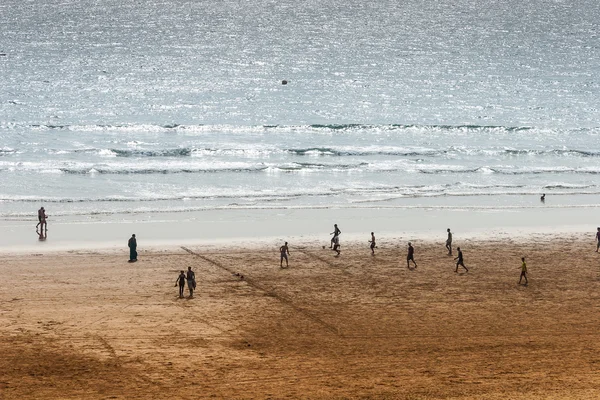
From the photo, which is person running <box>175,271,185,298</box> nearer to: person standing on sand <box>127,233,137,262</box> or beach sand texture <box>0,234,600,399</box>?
beach sand texture <box>0,234,600,399</box>

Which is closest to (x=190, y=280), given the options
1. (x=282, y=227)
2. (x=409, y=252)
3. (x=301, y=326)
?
(x=301, y=326)

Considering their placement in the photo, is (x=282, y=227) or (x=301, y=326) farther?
(x=282, y=227)

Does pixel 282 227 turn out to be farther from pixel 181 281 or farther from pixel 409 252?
pixel 181 281

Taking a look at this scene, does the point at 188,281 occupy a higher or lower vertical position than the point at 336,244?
lower

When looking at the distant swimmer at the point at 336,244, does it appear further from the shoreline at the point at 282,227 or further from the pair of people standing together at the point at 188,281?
the pair of people standing together at the point at 188,281

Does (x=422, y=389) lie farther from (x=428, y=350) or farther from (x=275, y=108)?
(x=275, y=108)

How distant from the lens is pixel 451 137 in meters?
66.7

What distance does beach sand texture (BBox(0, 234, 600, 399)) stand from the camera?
2103cm

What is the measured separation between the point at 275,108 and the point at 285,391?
55.8m

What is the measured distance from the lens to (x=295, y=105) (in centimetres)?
7656

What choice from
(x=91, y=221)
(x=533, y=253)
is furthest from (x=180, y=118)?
(x=533, y=253)

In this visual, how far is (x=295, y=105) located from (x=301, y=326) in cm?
5320

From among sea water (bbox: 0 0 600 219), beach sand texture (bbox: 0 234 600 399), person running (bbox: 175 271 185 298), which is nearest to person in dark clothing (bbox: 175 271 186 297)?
person running (bbox: 175 271 185 298)

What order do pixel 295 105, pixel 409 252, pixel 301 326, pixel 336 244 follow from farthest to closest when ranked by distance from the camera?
pixel 295 105
pixel 336 244
pixel 409 252
pixel 301 326
